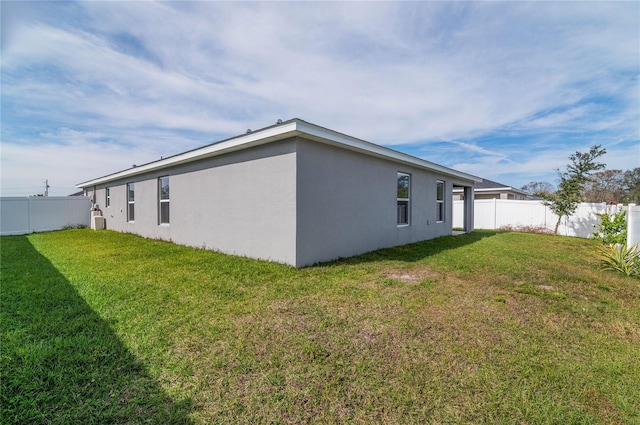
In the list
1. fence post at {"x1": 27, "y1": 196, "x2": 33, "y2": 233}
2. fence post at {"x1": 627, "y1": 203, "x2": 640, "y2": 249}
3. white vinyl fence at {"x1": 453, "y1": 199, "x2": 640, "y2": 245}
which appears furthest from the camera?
fence post at {"x1": 27, "y1": 196, "x2": 33, "y2": 233}

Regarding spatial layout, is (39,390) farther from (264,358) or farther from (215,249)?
(215,249)

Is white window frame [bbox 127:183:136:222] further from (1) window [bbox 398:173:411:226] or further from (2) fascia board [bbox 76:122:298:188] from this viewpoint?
(1) window [bbox 398:173:411:226]

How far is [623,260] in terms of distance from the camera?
5980mm

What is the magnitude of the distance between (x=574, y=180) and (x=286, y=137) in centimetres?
1436

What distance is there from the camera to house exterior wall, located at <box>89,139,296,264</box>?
226 inches

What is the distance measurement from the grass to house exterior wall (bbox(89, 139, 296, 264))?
128 cm

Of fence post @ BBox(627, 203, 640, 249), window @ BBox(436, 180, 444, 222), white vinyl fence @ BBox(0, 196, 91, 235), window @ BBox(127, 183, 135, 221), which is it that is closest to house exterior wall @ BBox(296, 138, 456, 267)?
window @ BBox(436, 180, 444, 222)

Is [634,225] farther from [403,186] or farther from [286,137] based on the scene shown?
[286,137]

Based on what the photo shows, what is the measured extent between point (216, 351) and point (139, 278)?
334cm

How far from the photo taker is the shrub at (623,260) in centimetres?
579

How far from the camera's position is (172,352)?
253cm

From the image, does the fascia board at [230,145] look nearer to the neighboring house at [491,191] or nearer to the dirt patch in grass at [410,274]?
the dirt patch in grass at [410,274]

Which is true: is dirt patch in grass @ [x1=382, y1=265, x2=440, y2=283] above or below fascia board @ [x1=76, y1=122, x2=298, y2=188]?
below

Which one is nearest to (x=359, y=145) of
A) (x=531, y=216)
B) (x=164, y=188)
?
(x=164, y=188)
